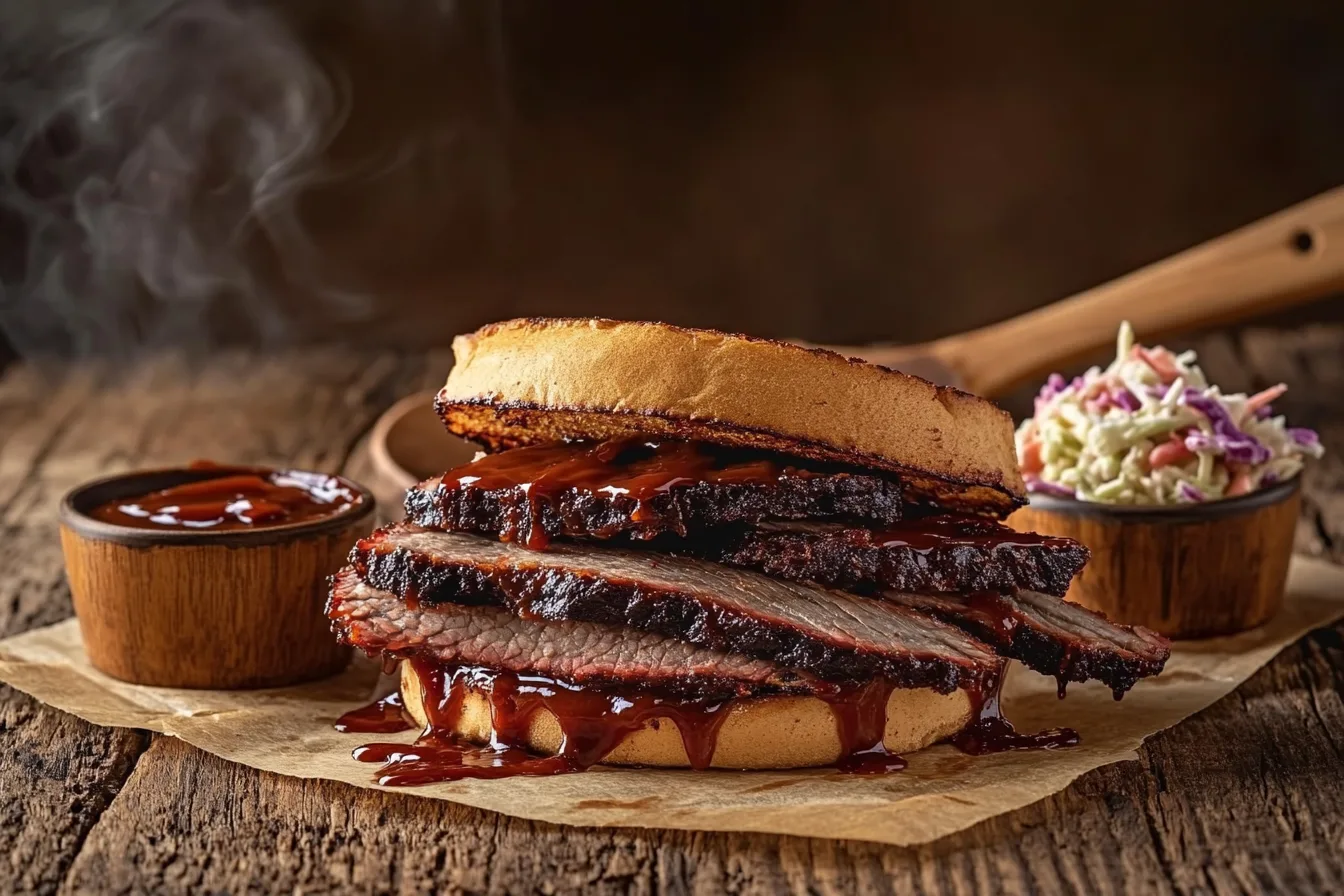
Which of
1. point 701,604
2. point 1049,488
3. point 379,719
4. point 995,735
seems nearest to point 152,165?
point 379,719

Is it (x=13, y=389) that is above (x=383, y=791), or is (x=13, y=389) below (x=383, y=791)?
above

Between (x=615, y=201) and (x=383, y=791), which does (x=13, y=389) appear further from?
(x=383, y=791)

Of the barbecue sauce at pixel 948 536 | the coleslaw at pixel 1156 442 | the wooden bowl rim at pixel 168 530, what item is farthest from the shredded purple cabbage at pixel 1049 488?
the wooden bowl rim at pixel 168 530

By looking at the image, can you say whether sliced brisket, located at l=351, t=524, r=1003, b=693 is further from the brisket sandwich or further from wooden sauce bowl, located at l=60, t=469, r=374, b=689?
wooden sauce bowl, located at l=60, t=469, r=374, b=689

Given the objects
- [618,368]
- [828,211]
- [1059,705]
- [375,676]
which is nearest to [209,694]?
[375,676]

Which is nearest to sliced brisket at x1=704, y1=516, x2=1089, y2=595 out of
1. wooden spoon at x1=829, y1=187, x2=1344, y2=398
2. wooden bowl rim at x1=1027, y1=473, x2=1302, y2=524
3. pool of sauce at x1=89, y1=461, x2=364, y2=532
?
wooden bowl rim at x1=1027, y1=473, x2=1302, y2=524

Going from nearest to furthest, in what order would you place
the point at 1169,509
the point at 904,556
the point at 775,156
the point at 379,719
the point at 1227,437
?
the point at 904,556
the point at 379,719
the point at 1169,509
the point at 1227,437
the point at 775,156

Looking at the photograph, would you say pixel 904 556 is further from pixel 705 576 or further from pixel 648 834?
pixel 648 834
